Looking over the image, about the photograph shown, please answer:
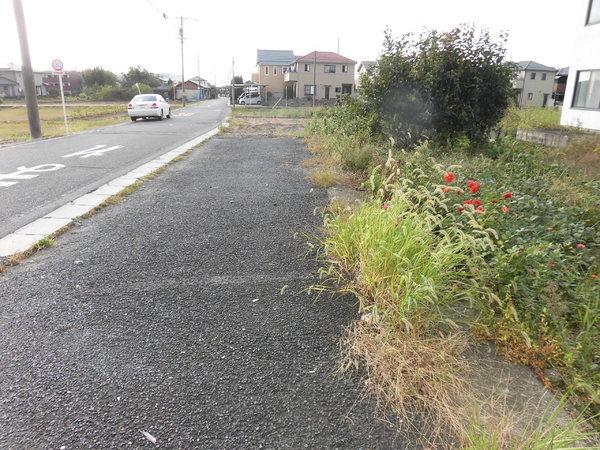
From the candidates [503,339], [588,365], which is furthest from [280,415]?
[588,365]

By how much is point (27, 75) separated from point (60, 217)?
458 inches

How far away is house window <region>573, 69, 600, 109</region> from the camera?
12.7 metres

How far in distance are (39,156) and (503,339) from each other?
33.7ft

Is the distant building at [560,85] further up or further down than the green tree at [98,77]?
further down

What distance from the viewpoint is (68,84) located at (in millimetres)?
61719

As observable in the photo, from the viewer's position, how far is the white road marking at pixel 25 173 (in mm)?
6336

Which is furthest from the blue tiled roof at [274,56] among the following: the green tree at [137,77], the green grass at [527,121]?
the green grass at [527,121]

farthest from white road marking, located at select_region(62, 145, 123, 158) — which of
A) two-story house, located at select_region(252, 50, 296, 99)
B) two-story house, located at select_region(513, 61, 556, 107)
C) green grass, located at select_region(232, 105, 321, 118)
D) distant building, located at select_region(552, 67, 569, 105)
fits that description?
two-story house, located at select_region(252, 50, 296, 99)

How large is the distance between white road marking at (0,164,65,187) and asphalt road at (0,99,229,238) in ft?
0.05

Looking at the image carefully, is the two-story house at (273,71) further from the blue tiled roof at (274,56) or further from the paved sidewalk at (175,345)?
the paved sidewalk at (175,345)

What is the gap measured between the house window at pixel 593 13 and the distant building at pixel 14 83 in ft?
225

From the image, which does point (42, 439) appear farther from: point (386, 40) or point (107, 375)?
point (386, 40)

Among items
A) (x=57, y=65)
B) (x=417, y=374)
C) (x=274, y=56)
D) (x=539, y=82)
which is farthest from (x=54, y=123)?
(x=539, y=82)

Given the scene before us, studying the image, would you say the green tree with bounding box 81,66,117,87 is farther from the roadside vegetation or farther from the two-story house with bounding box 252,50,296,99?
the roadside vegetation
